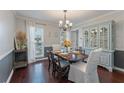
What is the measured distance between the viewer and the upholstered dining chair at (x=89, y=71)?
227 cm

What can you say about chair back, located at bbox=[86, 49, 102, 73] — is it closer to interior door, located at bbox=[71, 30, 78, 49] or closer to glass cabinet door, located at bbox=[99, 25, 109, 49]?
glass cabinet door, located at bbox=[99, 25, 109, 49]

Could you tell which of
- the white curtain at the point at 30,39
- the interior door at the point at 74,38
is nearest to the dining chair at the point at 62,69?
the white curtain at the point at 30,39

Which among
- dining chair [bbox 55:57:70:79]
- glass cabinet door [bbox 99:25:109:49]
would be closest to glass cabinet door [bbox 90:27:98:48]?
glass cabinet door [bbox 99:25:109:49]

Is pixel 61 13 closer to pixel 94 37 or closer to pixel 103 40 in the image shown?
pixel 94 37

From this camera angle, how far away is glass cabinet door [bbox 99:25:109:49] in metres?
3.69

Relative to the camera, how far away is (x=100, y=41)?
4.05 metres

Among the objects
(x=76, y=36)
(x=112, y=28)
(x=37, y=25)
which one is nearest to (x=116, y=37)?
(x=112, y=28)

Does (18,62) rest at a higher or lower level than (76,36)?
lower

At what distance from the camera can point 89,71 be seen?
2.36 m

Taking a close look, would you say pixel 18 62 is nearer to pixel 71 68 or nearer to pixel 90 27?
pixel 71 68

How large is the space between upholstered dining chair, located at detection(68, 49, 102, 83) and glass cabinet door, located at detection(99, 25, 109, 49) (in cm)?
155

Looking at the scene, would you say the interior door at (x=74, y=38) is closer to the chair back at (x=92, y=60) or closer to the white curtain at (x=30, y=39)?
the white curtain at (x=30, y=39)

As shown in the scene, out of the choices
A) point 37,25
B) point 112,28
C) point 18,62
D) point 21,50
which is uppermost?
point 37,25
